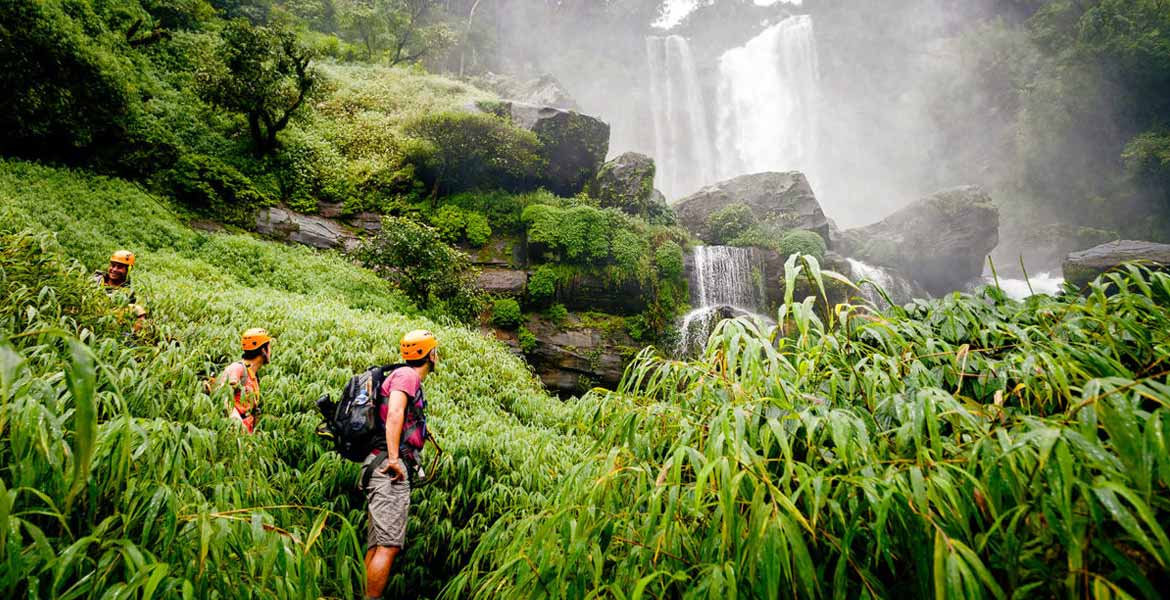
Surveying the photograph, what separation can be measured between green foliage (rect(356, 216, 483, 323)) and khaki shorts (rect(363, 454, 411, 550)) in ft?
22.4

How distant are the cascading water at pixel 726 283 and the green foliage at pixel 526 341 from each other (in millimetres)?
4475

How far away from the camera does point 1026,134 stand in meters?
25.5

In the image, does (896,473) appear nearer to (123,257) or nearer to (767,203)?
(123,257)

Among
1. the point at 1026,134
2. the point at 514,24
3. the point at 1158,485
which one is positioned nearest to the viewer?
the point at 1158,485

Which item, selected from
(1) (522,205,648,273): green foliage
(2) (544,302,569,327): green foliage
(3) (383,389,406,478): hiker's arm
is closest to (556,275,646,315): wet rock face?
(2) (544,302,569,327): green foliage

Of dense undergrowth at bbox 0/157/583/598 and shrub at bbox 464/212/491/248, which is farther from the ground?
shrub at bbox 464/212/491/248

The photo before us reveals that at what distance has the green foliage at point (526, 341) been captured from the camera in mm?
10977

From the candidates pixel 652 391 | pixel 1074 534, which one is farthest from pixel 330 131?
pixel 1074 534

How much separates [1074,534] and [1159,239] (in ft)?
108

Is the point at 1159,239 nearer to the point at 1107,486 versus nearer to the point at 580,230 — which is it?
the point at 580,230

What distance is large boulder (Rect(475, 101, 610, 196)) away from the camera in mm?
14664

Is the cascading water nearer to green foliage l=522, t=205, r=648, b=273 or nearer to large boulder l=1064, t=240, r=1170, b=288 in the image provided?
green foliage l=522, t=205, r=648, b=273

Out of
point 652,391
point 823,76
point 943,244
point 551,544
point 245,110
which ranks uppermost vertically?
point 823,76

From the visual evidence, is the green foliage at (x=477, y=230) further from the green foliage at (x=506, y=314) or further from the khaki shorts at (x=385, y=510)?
the khaki shorts at (x=385, y=510)
